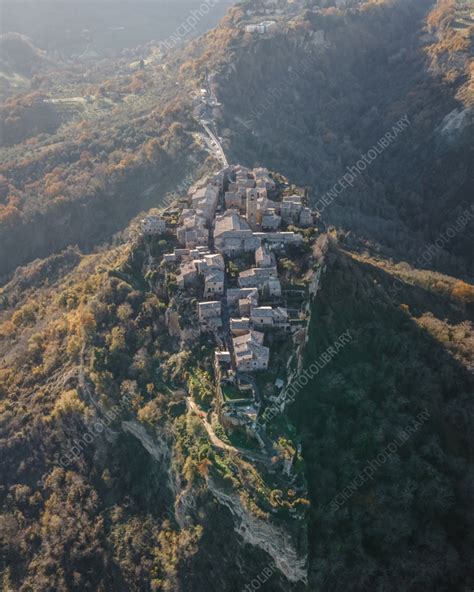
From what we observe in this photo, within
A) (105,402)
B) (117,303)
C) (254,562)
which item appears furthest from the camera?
(117,303)

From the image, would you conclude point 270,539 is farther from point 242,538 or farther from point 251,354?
point 251,354

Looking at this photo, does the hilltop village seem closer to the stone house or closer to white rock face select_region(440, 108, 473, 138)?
the stone house

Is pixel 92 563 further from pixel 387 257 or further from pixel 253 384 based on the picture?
pixel 387 257

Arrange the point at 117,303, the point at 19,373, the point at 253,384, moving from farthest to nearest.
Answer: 1. the point at 19,373
2. the point at 117,303
3. the point at 253,384

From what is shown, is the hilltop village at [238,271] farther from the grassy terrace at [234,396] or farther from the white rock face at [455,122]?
the white rock face at [455,122]

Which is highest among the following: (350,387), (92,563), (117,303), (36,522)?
(350,387)

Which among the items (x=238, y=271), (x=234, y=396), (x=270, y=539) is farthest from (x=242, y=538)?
(x=238, y=271)

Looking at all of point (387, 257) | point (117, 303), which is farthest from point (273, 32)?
point (117, 303)

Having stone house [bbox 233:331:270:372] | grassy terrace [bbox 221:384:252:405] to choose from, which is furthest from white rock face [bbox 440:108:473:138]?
grassy terrace [bbox 221:384:252:405]
